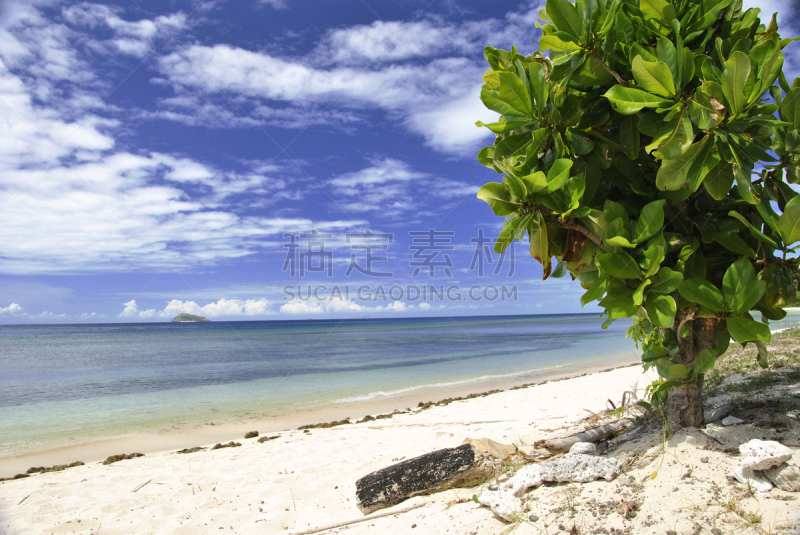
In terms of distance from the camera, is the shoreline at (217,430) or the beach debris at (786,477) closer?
the beach debris at (786,477)

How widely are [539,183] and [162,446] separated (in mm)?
8297

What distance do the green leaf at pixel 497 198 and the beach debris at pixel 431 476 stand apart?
2.01 m

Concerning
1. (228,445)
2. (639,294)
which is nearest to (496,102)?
(639,294)

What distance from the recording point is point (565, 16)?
1748mm

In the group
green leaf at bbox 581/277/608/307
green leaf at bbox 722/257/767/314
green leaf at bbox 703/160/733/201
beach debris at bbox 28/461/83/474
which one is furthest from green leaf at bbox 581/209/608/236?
beach debris at bbox 28/461/83/474

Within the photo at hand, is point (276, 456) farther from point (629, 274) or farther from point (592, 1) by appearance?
point (592, 1)

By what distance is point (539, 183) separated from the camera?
171cm

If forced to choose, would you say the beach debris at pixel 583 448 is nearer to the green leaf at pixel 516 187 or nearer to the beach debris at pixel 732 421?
the beach debris at pixel 732 421

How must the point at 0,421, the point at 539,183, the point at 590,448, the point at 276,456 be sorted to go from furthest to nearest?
the point at 0,421
the point at 276,456
the point at 590,448
the point at 539,183

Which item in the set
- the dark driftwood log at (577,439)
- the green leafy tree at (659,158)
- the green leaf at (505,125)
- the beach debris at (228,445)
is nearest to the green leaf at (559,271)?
the green leafy tree at (659,158)

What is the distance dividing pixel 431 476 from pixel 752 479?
188cm

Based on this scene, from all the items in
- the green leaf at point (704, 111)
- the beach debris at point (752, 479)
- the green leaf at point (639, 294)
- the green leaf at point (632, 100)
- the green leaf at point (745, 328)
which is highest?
the green leaf at point (632, 100)

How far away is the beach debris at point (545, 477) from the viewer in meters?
2.19

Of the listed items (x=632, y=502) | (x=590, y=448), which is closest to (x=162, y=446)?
(x=590, y=448)
